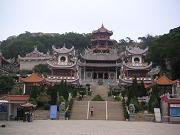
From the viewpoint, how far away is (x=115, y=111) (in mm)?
37344

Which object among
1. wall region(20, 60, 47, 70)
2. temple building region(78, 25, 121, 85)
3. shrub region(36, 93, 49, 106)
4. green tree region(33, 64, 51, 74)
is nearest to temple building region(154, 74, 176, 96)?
shrub region(36, 93, 49, 106)

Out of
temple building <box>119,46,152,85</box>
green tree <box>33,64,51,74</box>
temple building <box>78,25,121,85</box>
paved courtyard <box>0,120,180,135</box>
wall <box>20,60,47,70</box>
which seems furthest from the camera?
wall <box>20,60,47,70</box>

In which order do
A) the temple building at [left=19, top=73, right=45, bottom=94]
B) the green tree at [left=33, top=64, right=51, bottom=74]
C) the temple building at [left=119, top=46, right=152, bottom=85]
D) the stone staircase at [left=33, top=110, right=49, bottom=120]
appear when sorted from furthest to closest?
1. the green tree at [left=33, top=64, right=51, bottom=74]
2. the temple building at [left=119, top=46, right=152, bottom=85]
3. the temple building at [left=19, top=73, right=45, bottom=94]
4. the stone staircase at [left=33, top=110, right=49, bottom=120]

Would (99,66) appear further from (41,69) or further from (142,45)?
(142,45)

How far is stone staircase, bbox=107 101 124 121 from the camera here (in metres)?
35.2

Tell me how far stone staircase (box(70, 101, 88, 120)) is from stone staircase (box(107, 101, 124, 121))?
7.95ft

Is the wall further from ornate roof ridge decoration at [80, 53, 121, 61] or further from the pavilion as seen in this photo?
the pavilion

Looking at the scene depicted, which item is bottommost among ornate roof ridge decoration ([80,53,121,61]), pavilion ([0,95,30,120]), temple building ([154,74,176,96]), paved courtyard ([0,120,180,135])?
paved courtyard ([0,120,180,135])

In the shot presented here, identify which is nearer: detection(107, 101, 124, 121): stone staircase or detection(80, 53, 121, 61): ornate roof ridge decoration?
detection(107, 101, 124, 121): stone staircase

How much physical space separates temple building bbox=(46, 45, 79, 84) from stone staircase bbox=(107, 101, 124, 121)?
19.4 meters

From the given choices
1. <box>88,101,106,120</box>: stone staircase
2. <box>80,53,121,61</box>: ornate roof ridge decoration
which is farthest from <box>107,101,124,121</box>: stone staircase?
<box>80,53,121,61</box>: ornate roof ridge decoration

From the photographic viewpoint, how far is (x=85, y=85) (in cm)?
6003

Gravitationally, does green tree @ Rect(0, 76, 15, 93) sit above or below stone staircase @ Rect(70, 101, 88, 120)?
above

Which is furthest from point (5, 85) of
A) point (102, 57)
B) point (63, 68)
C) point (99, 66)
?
point (102, 57)
